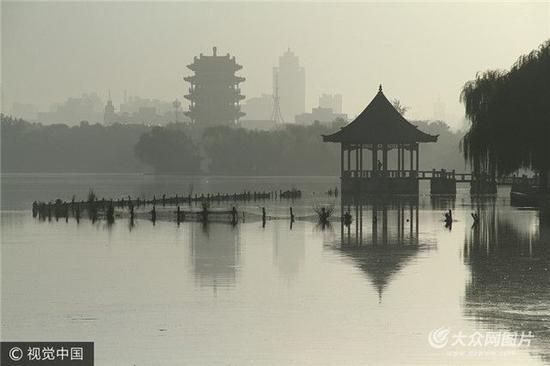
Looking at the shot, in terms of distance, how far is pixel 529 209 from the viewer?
5888 centimetres

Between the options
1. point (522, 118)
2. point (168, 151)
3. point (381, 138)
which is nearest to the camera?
point (522, 118)

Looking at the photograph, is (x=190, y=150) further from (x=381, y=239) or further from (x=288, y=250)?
(x=288, y=250)

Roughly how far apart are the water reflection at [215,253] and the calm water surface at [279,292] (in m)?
0.05

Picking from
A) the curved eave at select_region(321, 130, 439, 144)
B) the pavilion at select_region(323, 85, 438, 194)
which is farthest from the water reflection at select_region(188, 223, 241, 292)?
the pavilion at select_region(323, 85, 438, 194)

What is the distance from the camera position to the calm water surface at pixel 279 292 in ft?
63.7

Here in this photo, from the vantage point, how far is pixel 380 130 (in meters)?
78.4

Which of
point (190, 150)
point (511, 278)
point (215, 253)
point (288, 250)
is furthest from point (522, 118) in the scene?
point (190, 150)

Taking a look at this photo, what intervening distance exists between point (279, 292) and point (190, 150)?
485 feet

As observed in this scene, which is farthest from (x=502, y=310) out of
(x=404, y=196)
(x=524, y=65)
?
(x=404, y=196)

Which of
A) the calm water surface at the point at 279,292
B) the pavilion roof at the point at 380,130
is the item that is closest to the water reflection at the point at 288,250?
the calm water surface at the point at 279,292

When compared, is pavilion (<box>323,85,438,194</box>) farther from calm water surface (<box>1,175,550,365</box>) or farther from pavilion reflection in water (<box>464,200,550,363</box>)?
calm water surface (<box>1,175,550,365</box>)

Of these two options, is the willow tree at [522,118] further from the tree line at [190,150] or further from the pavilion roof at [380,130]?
the tree line at [190,150]

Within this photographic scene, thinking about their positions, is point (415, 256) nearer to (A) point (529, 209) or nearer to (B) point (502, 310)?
(B) point (502, 310)

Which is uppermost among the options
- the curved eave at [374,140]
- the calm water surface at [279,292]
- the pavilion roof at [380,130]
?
the pavilion roof at [380,130]
